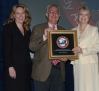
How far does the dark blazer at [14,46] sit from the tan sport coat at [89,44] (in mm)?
619

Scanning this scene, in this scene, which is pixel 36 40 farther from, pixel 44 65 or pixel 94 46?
pixel 94 46

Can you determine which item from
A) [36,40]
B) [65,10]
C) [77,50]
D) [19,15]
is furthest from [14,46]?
[65,10]

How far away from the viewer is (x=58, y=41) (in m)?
2.55

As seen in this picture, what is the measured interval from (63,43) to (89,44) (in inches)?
11.4

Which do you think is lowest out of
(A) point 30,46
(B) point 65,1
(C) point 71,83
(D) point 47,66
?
(C) point 71,83

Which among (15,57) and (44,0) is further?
(44,0)

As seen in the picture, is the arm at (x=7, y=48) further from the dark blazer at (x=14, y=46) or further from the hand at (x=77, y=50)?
the hand at (x=77, y=50)

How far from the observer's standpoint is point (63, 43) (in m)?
2.56

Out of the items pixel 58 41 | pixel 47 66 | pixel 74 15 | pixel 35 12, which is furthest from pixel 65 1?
pixel 47 66

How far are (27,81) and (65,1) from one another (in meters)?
1.37

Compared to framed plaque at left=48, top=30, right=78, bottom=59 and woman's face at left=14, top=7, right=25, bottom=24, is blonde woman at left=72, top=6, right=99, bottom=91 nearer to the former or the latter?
framed plaque at left=48, top=30, right=78, bottom=59

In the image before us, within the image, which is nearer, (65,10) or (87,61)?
(87,61)

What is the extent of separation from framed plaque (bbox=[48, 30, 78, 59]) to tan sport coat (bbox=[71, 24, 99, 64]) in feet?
0.26

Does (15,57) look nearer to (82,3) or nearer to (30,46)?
(30,46)
